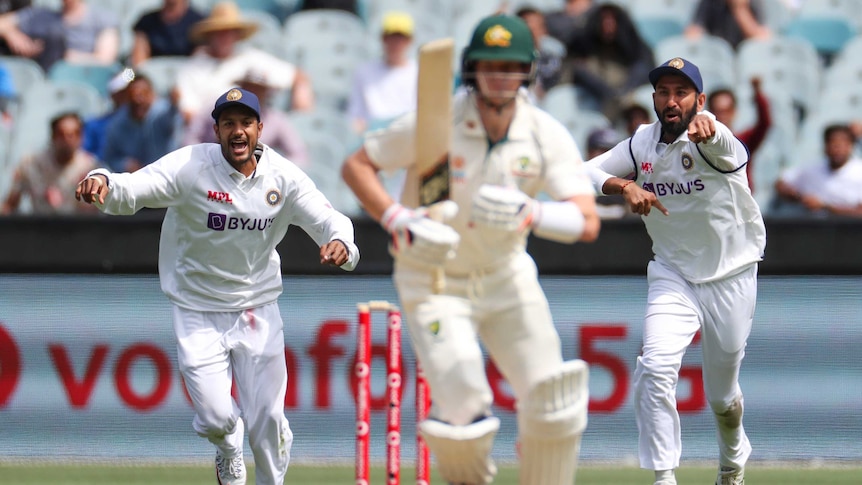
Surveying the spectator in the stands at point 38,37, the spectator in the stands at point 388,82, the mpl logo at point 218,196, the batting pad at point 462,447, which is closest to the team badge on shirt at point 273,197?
the mpl logo at point 218,196

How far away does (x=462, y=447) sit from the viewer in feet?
17.7

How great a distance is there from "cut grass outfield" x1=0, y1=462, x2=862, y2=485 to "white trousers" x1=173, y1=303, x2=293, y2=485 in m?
1.50

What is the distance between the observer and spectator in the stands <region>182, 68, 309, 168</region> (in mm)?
10242

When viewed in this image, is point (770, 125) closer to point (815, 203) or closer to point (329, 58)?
point (815, 203)

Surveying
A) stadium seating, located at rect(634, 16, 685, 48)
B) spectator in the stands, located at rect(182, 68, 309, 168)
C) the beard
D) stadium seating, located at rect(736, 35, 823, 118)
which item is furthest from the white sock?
stadium seating, located at rect(634, 16, 685, 48)

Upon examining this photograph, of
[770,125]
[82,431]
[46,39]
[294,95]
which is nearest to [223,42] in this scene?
[294,95]

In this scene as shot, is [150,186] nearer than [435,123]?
No

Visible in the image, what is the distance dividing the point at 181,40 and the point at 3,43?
1651 mm

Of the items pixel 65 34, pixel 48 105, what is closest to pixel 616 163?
pixel 48 105

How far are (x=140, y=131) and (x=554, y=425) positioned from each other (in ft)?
19.4

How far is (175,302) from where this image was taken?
6.92 metres

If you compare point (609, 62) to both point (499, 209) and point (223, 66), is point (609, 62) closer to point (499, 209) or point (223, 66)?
point (223, 66)

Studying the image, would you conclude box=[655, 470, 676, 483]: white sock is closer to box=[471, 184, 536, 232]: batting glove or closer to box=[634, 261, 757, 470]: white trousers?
box=[634, 261, 757, 470]: white trousers

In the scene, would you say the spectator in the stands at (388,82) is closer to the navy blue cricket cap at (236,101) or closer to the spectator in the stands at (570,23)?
the spectator in the stands at (570,23)
